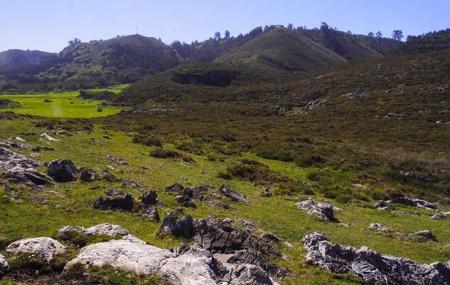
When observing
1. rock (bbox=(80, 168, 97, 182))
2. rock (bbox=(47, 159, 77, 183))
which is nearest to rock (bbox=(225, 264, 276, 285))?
rock (bbox=(80, 168, 97, 182))

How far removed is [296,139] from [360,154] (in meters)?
11.5

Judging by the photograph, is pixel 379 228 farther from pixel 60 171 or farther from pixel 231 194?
pixel 60 171

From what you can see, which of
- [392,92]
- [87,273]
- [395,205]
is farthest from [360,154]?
[392,92]

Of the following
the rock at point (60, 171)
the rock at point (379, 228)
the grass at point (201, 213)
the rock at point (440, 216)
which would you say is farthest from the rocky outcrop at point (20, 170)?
the rock at point (440, 216)

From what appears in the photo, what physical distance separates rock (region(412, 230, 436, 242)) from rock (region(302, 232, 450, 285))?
18.5ft

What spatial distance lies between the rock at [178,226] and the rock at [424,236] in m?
12.9

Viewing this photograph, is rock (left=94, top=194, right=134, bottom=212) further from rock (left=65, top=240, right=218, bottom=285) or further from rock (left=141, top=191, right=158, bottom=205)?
rock (left=65, top=240, right=218, bottom=285)

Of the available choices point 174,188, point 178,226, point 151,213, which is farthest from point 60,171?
point 178,226

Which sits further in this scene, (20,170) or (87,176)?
(87,176)

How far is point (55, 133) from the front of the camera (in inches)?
1844

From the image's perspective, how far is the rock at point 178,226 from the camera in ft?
65.5

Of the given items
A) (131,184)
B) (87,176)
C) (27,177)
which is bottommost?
(131,184)

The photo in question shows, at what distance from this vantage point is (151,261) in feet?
52.6

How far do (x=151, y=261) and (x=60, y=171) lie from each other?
1402 centimetres
